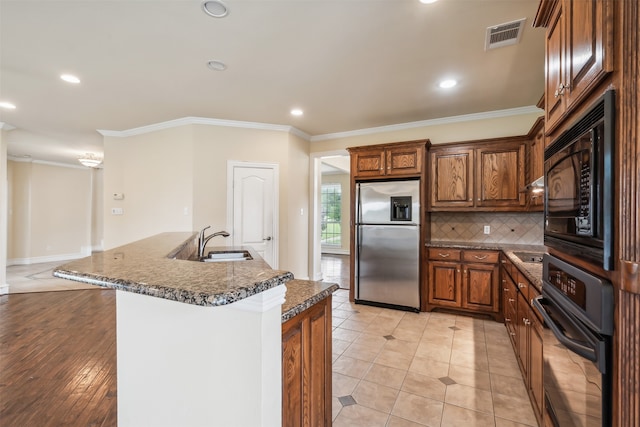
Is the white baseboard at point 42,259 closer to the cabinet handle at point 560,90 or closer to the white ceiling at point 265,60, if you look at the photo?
the white ceiling at point 265,60

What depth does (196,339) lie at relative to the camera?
95cm

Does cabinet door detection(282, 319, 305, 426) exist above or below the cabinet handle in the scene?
below

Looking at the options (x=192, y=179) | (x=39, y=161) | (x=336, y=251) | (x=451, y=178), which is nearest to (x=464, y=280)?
(x=451, y=178)

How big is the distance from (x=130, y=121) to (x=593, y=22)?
16.4ft

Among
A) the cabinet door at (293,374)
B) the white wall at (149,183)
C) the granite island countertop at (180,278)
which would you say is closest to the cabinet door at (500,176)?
the cabinet door at (293,374)

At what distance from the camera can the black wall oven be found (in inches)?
31.6

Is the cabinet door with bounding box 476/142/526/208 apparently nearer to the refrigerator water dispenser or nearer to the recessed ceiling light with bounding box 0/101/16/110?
the refrigerator water dispenser

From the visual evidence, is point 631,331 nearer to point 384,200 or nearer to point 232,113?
point 384,200

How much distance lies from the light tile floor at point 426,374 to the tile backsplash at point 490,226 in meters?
1.09

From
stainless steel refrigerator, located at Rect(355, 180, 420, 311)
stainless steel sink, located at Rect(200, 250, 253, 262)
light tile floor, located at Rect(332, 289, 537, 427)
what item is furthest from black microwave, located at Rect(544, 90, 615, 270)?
stainless steel refrigerator, located at Rect(355, 180, 420, 311)

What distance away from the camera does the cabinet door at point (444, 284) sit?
143 inches

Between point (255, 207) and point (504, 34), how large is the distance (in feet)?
11.6

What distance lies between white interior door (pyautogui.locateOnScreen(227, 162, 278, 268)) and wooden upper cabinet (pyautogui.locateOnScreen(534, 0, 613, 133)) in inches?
144

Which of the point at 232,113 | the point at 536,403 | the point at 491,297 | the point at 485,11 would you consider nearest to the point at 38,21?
the point at 232,113
